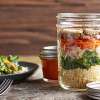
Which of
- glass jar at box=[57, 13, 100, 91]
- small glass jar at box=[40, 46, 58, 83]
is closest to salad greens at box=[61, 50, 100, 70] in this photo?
glass jar at box=[57, 13, 100, 91]

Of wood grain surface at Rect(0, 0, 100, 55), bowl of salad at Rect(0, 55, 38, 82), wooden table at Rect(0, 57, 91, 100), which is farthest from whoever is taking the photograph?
wood grain surface at Rect(0, 0, 100, 55)

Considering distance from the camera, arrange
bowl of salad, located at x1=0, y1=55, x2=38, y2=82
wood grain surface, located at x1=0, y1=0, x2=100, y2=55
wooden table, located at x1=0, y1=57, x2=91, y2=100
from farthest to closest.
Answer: wood grain surface, located at x1=0, y1=0, x2=100, y2=55
bowl of salad, located at x1=0, y1=55, x2=38, y2=82
wooden table, located at x1=0, y1=57, x2=91, y2=100

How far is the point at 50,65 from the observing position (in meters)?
1.12

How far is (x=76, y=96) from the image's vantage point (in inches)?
37.1

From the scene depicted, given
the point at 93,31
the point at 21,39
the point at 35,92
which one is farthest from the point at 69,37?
the point at 21,39

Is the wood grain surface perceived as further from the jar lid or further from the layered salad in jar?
the layered salad in jar

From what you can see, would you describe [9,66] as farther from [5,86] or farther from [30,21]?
[30,21]

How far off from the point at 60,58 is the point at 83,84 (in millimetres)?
101

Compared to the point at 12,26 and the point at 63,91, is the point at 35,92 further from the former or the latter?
the point at 12,26

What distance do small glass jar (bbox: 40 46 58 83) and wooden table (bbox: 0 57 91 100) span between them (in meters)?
0.02

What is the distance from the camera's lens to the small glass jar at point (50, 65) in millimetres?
1116

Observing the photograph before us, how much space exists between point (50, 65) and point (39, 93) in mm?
162

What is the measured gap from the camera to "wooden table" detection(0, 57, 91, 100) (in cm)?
93

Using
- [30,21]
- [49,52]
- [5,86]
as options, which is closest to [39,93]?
[5,86]
